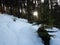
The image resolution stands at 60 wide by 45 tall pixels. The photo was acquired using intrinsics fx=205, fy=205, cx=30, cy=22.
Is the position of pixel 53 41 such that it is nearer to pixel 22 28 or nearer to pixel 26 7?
pixel 22 28

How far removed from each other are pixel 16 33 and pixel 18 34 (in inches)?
2.5

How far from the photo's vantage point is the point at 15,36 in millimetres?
5508

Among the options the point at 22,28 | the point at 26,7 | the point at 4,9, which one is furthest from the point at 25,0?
the point at 22,28

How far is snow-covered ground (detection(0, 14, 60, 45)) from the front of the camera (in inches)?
211

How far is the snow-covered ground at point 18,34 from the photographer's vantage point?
5.35m

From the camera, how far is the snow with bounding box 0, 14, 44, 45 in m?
5.34

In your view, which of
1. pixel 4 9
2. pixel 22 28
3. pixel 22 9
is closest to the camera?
pixel 22 28

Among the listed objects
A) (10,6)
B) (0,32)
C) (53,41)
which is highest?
(10,6)

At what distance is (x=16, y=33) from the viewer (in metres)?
5.64

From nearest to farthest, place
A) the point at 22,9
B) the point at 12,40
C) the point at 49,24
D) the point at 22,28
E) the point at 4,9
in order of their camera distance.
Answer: the point at 12,40 → the point at 22,28 → the point at 49,24 → the point at 4,9 → the point at 22,9

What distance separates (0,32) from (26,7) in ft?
13.1

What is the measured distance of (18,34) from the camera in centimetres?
566

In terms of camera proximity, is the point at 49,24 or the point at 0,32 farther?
the point at 49,24

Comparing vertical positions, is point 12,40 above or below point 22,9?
below
